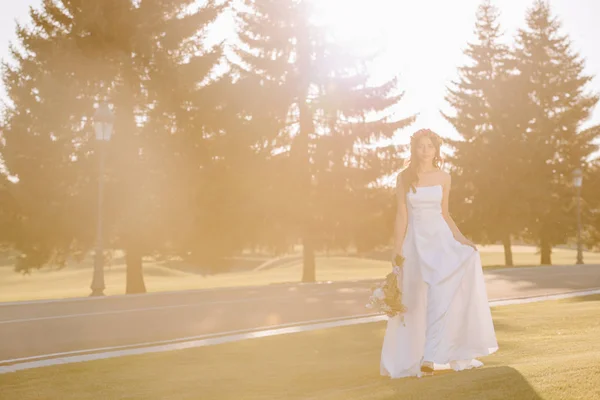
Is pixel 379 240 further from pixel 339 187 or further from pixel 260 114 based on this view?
pixel 260 114

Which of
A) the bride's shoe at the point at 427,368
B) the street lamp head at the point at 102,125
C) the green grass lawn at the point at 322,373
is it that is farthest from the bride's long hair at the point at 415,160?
the street lamp head at the point at 102,125

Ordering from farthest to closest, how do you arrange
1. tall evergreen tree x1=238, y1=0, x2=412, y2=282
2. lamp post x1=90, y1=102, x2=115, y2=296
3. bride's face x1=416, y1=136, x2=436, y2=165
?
tall evergreen tree x1=238, y1=0, x2=412, y2=282
lamp post x1=90, y1=102, x2=115, y2=296
bride's face x1=416, y1=136, x2=436, y2=165

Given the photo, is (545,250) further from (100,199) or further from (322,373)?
(322,373)

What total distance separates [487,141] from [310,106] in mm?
16194

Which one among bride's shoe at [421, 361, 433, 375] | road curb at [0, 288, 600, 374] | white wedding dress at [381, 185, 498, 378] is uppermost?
white wedding dress at [381, 185, 498, 378]

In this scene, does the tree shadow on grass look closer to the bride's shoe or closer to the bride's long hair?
the bride's shoe

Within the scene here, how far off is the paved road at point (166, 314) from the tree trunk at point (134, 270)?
7.71 m

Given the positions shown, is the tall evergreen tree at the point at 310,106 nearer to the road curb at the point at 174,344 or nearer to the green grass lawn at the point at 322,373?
the road curb at the point at 174,344

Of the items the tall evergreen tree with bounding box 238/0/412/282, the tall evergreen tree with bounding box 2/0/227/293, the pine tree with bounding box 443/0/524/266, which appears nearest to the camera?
the tall evergreen tree with bounding box 2/0/227/293

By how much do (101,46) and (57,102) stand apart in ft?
8.27

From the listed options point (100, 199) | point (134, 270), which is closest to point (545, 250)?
point (134, 270)

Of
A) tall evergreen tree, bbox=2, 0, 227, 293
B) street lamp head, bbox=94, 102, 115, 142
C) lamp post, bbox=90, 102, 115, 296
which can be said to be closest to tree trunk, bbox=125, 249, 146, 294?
tall evergreen tree, bbox=2, 0, 227, 293

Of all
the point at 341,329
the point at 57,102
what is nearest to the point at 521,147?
the point at 57,102

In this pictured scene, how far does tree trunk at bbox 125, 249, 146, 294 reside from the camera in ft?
87.1
